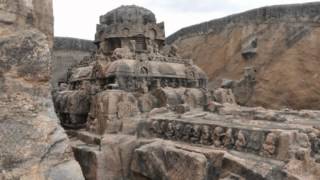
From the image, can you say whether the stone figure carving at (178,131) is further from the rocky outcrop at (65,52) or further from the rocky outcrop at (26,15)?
the rocky outcrop at (65,52)

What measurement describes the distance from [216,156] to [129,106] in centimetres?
326

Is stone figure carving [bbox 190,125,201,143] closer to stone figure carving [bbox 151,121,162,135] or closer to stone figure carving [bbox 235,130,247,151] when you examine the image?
stone figure carving [bbox 235,130,247,151]

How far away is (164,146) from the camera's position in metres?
7.11

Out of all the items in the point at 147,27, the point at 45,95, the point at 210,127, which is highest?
the point at 147,27

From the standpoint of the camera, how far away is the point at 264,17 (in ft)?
72.5

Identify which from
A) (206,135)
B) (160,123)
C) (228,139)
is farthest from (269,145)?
(160,123)

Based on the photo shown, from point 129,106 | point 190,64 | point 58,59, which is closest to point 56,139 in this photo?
point 129,106

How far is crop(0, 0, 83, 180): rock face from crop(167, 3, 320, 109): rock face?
645 inches

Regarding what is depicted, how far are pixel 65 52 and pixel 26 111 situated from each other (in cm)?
2053

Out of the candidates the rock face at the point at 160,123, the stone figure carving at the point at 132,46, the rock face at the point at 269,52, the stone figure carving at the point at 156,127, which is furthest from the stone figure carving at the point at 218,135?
the rock face at the point at 269,52

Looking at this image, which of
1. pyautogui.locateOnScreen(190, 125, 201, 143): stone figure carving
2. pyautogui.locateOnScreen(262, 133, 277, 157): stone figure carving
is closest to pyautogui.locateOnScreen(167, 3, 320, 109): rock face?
pyautogui.locateOnScreen(190, 125, 201, 143): stone figure carving

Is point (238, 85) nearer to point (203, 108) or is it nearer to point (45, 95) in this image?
point (203, 108)

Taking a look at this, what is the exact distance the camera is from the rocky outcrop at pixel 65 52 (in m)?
21.5

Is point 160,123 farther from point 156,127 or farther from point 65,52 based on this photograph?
point 65,52
